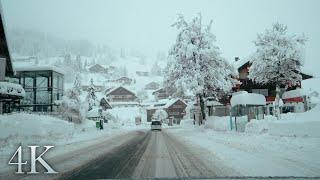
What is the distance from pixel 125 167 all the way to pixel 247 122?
2306cm

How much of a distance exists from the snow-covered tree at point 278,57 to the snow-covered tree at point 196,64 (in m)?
5.52

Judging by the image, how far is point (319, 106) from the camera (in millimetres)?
23453

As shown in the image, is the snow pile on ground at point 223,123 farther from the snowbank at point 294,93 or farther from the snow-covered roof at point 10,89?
the snow-covered roof at point 10,89

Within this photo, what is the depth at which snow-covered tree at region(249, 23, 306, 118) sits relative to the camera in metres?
40.7

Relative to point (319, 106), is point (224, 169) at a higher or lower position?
lower

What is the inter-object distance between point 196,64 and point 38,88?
816 inches

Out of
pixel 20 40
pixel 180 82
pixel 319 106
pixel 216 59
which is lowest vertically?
pixel 319 106

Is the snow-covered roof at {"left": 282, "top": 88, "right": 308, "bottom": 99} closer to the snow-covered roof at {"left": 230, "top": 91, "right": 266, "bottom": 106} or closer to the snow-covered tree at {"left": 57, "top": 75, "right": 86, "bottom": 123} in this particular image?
the snow-covered roof at {"left": 230, "top": 91, "right": 266, "bottom": 106}

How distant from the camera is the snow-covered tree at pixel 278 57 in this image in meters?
40.7

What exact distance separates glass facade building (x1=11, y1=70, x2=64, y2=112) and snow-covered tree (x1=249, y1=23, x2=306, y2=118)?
2591 cm

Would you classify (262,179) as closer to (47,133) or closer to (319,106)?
(319,106)

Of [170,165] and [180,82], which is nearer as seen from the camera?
[170,165]

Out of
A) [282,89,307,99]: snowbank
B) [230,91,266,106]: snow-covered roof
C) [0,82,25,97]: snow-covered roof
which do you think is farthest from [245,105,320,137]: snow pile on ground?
[282,89,307,99]: snowbank

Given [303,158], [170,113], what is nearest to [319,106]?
[303,158]
